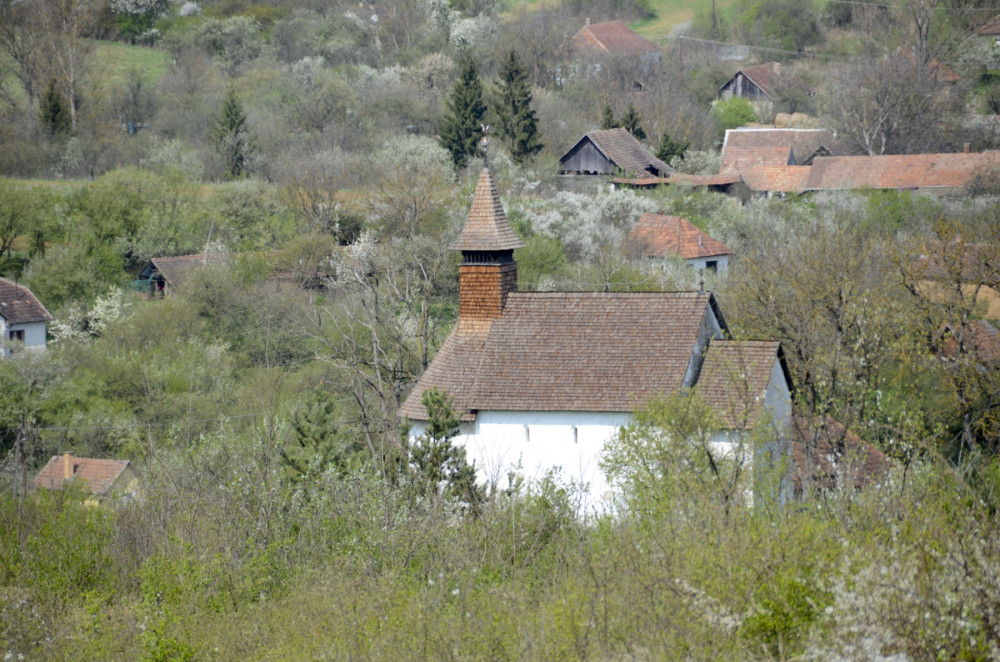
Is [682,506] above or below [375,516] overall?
above

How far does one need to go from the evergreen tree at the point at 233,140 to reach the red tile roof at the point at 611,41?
82.1 feet

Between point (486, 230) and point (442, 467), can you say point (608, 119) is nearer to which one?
point (486, 230)

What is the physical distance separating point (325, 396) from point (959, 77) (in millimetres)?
47233

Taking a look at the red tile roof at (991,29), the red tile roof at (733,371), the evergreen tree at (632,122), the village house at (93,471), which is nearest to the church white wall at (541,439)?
the red tile roof at (733,371)

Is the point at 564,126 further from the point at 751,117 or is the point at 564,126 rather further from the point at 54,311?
the point at 54,311

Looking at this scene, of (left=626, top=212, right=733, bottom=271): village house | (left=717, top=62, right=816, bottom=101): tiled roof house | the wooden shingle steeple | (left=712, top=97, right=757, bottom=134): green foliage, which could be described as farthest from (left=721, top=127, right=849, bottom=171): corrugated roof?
the wooden shingle steeple

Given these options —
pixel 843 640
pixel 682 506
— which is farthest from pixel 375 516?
pixel 843 640

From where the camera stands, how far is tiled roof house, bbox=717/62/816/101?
206ft

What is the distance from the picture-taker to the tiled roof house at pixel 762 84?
62656mm

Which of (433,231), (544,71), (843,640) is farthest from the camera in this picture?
(544,71)

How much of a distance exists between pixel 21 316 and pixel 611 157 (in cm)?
2381

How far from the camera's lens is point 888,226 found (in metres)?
35.3

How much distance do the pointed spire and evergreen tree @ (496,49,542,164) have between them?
26381 millimetres

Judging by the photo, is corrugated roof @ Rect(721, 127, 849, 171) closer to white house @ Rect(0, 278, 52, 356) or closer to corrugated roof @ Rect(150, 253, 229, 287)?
corrugated roof @ Rect(150, 253, 229, 287)
